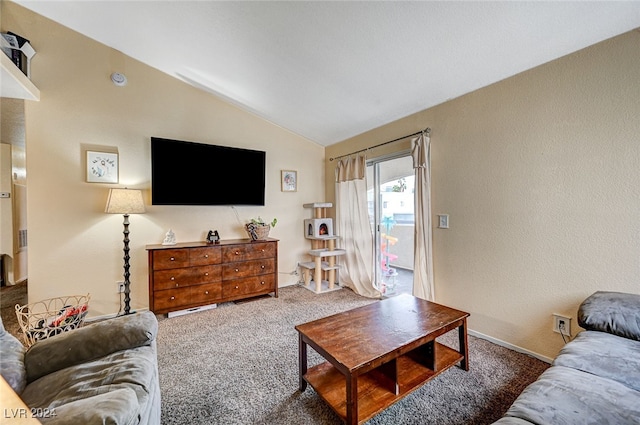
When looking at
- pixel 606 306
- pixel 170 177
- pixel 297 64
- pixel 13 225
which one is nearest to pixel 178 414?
pixel 170 177

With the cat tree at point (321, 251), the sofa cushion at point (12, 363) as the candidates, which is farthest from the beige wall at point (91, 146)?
the sofa cushion at point (12, 363)

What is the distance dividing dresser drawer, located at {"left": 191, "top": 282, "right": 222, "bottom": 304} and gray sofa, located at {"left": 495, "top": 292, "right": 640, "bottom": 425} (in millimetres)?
2793

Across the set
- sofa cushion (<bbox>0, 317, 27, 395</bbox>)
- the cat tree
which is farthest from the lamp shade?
the cat tree

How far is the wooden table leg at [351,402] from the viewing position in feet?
3.84

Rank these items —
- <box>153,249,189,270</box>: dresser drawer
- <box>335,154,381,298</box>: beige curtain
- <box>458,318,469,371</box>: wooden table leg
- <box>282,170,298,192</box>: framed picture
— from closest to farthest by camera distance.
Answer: <box>458,318,469,371</box>: wooden table leg
<box>153,249,189,270</box>: dresser drawer
<box>335,154,381,298</box>: beige curtain
<box>282,170,298,192</box>: framed picture

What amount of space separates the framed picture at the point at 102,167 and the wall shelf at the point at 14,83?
2.12ft

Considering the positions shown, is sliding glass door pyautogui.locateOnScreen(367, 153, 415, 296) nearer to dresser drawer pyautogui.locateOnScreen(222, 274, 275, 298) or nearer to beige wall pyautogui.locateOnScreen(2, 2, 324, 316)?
dresser drawer pyautogui.locateOnScreen(222, 274, 275, 298)

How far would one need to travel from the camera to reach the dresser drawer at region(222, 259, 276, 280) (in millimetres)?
3012

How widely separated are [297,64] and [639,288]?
3.03 metres

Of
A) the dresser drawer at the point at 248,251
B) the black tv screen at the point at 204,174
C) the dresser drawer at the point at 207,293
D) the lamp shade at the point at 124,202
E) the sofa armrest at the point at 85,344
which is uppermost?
the black tv screen at the point at 204,174

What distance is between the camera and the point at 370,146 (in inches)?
132

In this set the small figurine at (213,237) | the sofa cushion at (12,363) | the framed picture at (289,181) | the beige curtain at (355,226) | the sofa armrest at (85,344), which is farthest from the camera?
the framed picture at (289,181)

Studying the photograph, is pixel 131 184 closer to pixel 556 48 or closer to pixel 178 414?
pixel 178 414

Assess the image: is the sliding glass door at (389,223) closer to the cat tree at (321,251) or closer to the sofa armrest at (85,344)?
the cat tree at (321,251)
